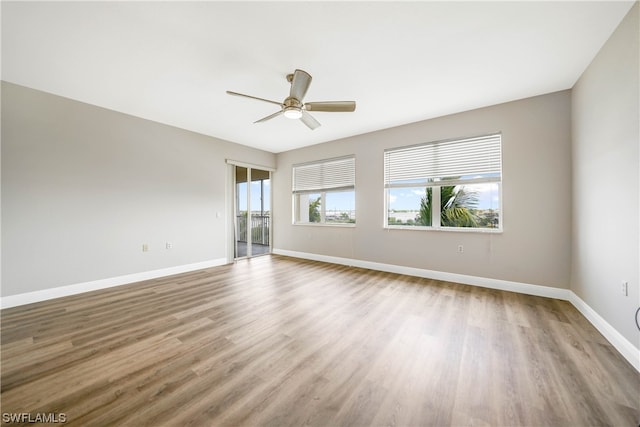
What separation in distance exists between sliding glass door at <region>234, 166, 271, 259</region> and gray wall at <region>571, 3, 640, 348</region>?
544cm

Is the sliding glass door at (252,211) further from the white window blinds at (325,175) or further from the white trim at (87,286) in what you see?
the white trim at (87,286)

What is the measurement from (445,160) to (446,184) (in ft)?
1.29

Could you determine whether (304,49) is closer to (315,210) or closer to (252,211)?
(315,210)

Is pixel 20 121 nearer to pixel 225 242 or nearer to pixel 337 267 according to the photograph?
pixel 225 242

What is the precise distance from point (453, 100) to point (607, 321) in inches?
113

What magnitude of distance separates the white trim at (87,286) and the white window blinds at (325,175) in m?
2.82

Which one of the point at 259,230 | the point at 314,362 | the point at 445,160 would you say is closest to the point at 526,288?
the point at 445,160

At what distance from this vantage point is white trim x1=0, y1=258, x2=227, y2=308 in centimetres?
273

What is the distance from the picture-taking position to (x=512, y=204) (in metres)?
3.22

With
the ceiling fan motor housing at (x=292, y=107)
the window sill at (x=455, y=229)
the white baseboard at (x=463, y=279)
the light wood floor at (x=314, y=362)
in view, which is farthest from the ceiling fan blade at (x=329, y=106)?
the white baseboard at (x=463, y=279)

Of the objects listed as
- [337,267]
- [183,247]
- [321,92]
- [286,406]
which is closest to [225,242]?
[183,247]

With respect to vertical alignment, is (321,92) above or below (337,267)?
above

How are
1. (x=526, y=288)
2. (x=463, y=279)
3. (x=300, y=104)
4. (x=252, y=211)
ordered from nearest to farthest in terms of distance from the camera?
1. (x=300, y=104)
2. (x=526, y=288)
3. (x=463, y=279)
4. (x=252, y=211)

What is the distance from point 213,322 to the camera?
7.68ft
